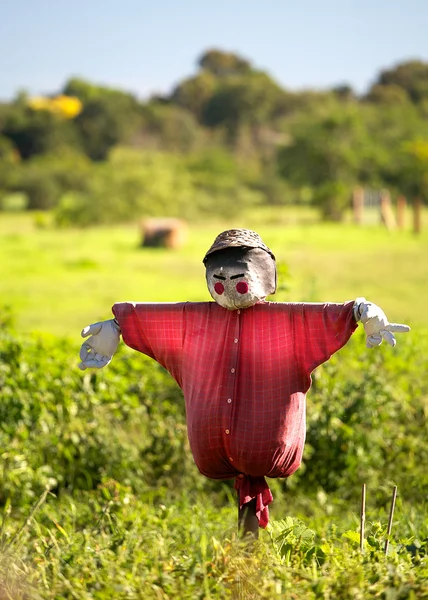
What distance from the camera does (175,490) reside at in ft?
14.5

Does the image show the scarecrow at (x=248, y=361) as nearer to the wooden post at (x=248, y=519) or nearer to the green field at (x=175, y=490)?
the wooden post at (x=248, y=519)

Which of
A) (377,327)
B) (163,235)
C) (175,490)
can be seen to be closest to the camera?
(377,327)

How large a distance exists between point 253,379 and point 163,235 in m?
15.5

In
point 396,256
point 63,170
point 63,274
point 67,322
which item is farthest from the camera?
point 63,170

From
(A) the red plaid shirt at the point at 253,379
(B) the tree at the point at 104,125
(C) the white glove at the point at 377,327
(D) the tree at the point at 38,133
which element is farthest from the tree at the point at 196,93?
(C) the white glove at the point at 377,327

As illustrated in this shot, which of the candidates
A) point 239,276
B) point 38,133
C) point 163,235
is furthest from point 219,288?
point 38,133

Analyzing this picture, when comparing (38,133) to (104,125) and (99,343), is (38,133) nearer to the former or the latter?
(104,125)

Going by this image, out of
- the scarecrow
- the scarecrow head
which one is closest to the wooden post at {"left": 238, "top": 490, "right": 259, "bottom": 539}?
the scarecrow

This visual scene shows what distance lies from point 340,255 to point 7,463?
1351 centimetres

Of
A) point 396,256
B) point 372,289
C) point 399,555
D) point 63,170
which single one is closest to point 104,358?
point 399,555

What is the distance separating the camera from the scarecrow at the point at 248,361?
286 cm

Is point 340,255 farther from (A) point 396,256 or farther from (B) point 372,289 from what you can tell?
(B) point 372,289

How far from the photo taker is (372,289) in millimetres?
12570

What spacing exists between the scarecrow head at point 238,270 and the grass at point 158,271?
187 inches
